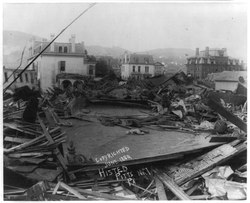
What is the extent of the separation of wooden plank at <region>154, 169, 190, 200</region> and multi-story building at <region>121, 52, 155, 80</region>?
13.5ft

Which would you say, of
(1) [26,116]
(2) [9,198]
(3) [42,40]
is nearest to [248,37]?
(3) [42,40]

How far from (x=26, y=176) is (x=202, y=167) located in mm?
4015

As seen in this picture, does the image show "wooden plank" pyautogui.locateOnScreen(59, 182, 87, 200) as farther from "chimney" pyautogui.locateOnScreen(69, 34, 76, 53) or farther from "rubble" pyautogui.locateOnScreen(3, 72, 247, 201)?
"chimney" pyautogui.locateOnScreen(69, 34, 76, 53)

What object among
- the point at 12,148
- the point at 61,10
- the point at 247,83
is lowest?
the point at 12,148

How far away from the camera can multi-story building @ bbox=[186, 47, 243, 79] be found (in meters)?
8.23

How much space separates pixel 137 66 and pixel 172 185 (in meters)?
4.86

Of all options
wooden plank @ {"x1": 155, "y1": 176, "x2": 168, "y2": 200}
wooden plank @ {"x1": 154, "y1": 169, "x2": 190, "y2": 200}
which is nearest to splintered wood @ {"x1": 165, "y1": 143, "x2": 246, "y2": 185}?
wooden plank @ {"x1": 154, "y1": 169, "x2": 190, "y2": 200}

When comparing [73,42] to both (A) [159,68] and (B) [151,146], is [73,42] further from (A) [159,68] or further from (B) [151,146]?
(B) [151,146]

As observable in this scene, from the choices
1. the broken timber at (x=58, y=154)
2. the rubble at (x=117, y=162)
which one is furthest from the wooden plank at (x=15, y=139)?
the broken timber at (x=58, y=154)

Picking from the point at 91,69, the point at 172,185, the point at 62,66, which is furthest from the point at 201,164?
the point at 62,66

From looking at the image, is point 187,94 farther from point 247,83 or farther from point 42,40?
point 42,40

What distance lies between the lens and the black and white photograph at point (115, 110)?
5.82 m

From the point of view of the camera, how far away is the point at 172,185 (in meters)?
5.72

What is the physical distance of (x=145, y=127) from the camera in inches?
336
